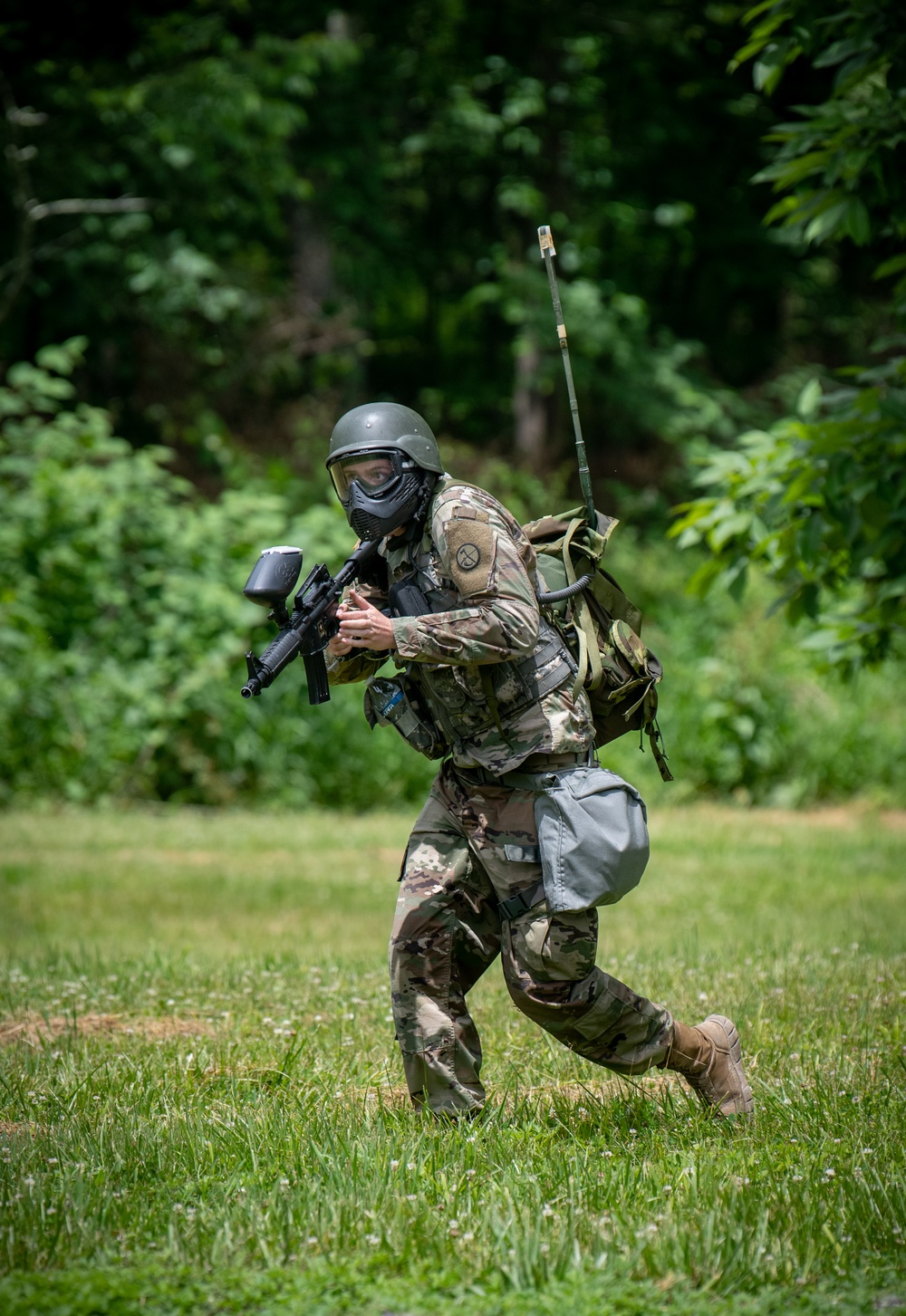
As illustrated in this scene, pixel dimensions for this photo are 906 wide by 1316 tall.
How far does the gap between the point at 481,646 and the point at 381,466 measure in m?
0.65

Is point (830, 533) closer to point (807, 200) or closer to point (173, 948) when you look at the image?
point (807, 200)

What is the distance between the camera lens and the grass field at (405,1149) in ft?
10.3

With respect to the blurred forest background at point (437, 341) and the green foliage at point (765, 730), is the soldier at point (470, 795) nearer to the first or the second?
the blurred forest background at point (437, 341)

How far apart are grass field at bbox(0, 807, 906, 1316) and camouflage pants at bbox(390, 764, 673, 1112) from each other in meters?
0.20

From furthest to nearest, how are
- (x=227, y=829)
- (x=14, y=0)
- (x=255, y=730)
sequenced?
(x=14, y=0) < (x=255, y=730) < (x=227, y=829)

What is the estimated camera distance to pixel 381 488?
4.12 m

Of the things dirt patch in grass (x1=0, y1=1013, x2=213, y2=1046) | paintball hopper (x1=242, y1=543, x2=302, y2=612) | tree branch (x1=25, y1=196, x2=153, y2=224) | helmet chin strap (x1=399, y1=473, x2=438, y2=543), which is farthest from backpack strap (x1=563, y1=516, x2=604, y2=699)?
tree branch (x1=25, y1=196, x2=153, y2=224)

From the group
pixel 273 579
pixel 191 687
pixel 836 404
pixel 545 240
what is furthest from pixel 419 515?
pixel 191 687

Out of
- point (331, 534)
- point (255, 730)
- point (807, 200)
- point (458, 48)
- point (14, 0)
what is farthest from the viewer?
point (458, 48)

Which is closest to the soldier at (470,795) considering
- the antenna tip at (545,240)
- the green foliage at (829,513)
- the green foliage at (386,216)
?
the antenna tip at (545,240)

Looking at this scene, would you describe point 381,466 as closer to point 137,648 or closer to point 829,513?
point 829,513

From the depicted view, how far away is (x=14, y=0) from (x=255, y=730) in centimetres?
914

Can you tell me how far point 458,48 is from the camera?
22.9m

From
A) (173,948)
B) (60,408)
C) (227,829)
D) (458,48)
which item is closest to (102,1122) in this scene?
(173,948)
